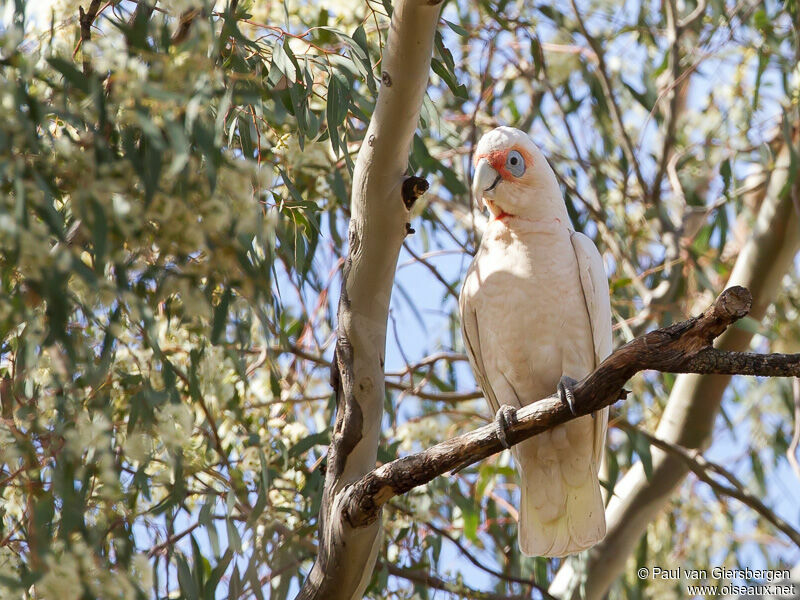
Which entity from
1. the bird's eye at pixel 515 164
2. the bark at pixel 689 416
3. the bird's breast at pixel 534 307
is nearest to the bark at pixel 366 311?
the bird's breast at pixel 534 307

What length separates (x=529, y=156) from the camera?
2416 mm

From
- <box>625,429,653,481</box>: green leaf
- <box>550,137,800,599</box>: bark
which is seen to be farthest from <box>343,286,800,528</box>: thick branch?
<box>550,137,800,599</box>: bark

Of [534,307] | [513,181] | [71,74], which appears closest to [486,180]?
[513,181]

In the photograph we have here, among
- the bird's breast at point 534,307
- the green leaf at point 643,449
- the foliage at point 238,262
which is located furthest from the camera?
the green leaf at point 643,449

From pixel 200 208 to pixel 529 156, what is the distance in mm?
1358

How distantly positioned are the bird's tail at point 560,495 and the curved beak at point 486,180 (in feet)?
2.05

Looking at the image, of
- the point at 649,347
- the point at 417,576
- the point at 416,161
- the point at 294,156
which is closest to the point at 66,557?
the point at 649,347

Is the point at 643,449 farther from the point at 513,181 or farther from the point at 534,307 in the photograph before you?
the point at 513,181

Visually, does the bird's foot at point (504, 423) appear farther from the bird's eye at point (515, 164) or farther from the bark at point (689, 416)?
the bark at point (689, 416)

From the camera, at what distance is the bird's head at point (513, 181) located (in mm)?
2373

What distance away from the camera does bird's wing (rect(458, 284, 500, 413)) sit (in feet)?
8.11

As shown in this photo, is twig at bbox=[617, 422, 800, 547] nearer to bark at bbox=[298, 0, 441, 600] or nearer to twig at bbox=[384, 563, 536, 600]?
twig at bbox=[384, 563, 536, 600]

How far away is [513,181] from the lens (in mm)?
2381

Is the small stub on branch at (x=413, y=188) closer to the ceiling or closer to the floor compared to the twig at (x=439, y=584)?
closer to the ceiling
